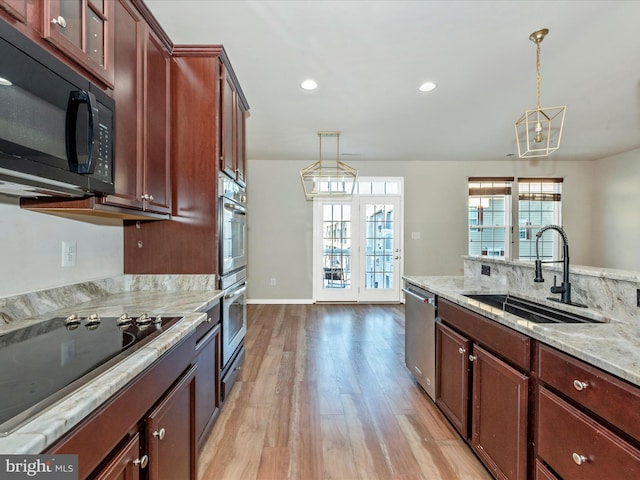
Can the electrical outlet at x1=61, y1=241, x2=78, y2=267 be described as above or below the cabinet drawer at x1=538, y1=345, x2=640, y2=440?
above

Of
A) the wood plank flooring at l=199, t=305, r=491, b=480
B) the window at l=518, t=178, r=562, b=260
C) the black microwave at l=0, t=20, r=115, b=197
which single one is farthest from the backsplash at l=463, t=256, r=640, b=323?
the window at l=518, t=178, r=562, b=260

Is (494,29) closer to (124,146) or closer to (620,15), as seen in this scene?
(620,15)

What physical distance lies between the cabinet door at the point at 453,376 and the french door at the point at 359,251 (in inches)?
138

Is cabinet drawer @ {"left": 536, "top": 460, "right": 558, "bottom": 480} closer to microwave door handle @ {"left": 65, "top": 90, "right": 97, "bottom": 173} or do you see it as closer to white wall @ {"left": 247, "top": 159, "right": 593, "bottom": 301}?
microwave door handle @ {"left": 65, "top": 90, "right": 97, "bottom": 173}

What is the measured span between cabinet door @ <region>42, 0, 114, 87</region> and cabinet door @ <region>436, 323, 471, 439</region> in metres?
2.23

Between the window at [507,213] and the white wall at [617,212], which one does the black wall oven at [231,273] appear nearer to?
the window at [507,213]

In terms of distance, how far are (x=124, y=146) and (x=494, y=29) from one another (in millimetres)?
2421

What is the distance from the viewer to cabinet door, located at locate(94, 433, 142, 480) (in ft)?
2.50

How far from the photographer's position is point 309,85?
9.26 ft

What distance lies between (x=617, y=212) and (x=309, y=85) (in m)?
6.13

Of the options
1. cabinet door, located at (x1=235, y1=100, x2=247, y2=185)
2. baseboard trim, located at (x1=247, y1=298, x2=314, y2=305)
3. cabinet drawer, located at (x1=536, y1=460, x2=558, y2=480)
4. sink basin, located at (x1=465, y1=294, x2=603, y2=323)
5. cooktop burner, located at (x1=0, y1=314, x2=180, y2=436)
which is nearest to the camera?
cooktop burner, located at (x1=0, y1=314, x2=180, y2=436)

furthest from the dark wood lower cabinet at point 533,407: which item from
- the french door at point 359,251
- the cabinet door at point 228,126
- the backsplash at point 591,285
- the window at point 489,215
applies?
the window at point 489,215

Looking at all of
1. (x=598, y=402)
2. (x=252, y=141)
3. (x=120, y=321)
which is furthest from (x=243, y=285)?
(x=252, y=141)

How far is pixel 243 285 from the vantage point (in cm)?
266
